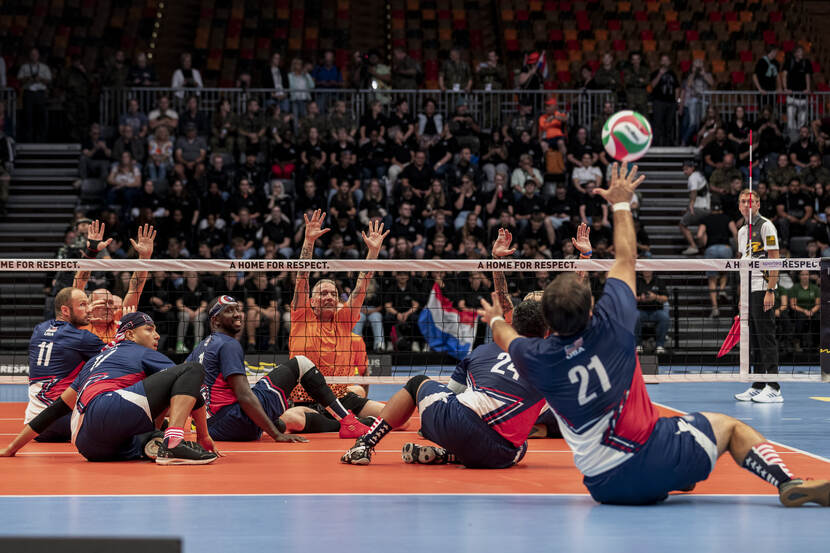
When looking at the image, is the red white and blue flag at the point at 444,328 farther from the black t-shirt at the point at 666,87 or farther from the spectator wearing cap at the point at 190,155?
the black t-shirt at the point at 666,87

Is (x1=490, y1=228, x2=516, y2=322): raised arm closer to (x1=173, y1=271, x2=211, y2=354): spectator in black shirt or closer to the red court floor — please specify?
the red court floor

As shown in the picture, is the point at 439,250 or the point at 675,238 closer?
the point at 439,250

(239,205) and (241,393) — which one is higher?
(239,205)

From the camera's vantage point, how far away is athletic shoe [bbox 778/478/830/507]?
19.1ft

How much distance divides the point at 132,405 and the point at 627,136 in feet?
15.4

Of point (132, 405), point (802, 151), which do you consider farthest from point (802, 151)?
point (132, 405)

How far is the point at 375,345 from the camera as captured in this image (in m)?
16.8

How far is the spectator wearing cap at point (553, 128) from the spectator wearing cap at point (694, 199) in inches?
101

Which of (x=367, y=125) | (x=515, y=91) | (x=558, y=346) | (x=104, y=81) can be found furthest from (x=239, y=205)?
(x=558, y=346)

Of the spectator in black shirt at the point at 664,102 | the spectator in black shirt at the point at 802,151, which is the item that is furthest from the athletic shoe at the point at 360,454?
the spectator in black shirt at the point at 664,102

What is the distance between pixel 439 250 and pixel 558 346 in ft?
40.7

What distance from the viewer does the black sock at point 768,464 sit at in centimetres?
583

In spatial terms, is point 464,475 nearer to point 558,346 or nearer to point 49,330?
point 558,346

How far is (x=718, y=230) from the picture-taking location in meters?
19.7
